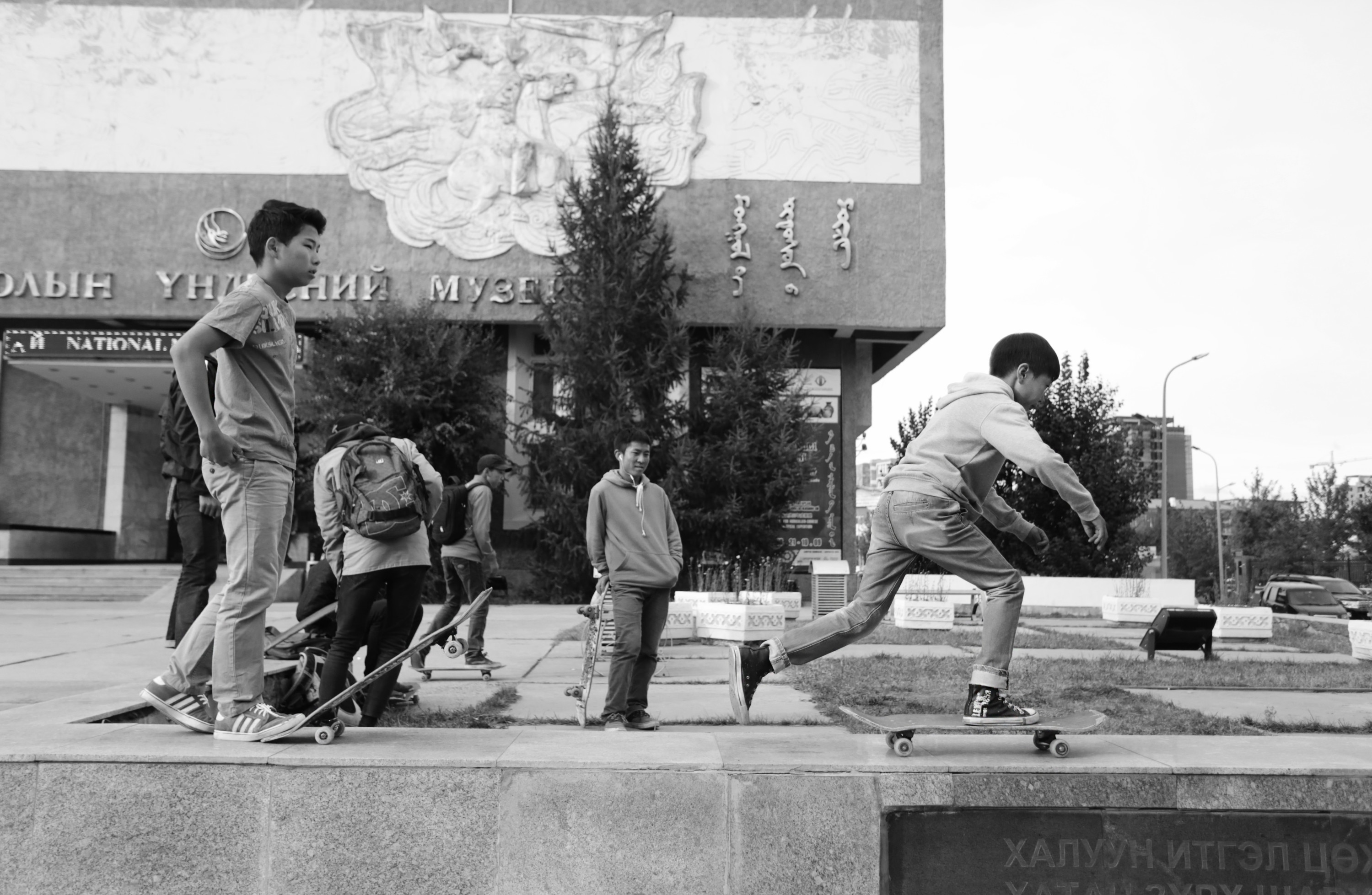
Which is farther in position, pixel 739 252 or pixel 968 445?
pixel 739 252

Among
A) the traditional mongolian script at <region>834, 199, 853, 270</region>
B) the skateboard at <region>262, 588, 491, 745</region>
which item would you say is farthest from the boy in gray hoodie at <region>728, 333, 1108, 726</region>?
the traditional mongolian script at <region>834, 199, 853, 270</region>

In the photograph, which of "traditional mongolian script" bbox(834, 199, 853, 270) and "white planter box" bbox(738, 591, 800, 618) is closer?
"white planter box" bbox(738, 591, 800, 618)

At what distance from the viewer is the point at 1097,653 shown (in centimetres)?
1160

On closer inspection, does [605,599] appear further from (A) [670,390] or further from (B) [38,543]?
(B) [38,543]

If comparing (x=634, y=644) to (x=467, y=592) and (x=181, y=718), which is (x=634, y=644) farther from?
(x=467, y=592)

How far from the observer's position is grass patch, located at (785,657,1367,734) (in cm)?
656

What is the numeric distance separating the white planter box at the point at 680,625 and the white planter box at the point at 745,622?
0.32 meters

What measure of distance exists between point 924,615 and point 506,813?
11995 millimetres

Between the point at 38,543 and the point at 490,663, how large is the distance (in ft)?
73.7

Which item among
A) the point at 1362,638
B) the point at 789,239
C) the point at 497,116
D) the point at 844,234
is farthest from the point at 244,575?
the point at 497,116

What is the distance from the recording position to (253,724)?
4352 millimetres

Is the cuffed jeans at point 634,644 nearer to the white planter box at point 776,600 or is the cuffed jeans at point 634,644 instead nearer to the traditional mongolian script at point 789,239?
the white planter box at point 776,600

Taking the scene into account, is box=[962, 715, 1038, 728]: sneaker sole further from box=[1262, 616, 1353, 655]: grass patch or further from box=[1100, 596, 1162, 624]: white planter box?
box=[1100, 596, 1162, 624]: white planter box

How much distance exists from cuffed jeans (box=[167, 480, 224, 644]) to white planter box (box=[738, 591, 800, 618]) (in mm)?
6189
